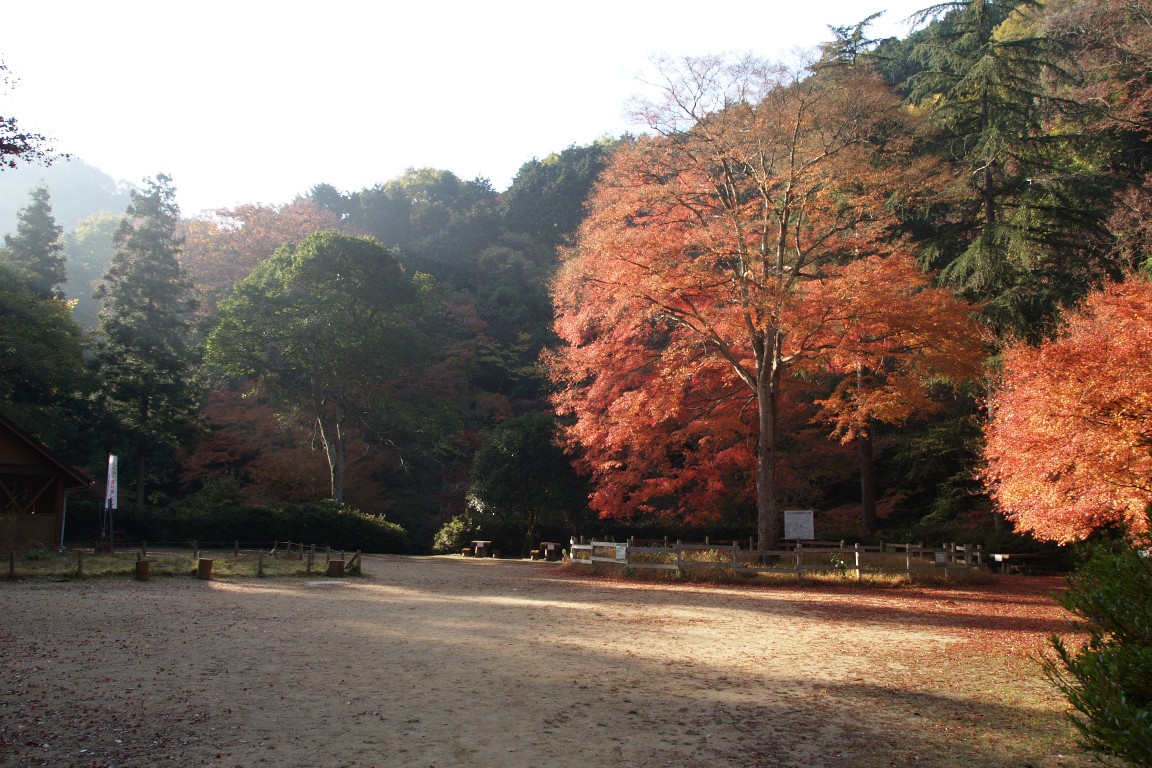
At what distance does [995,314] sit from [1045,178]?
4.35m

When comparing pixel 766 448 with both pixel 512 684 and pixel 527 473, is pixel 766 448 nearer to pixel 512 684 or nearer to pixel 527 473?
pixel 527 473

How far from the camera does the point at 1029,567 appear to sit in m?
24.7

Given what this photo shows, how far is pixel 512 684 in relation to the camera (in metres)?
8.17

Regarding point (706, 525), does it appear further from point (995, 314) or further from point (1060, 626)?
point (1060, 626)

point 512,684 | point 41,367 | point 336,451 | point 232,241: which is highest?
point 232,241

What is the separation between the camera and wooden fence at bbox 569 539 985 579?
19734 mm

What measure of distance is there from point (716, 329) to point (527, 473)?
401 inches

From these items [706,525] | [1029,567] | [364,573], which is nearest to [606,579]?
[364,573]

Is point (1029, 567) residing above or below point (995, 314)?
below

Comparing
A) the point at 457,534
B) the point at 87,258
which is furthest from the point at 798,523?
the point at 87,258

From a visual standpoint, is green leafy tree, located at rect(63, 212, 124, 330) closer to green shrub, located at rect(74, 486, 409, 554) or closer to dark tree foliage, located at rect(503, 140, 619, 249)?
green shrub, located at rect(74, 486, 409, 554)

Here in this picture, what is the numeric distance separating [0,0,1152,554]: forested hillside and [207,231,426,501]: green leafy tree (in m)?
0.15

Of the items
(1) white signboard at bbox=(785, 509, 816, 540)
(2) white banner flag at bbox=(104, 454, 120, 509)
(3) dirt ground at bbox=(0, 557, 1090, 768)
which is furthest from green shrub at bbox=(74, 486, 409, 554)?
(1) white signboard at bbox=(785, 509, 816, 540)

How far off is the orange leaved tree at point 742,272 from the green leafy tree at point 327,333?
1396 centimetres
